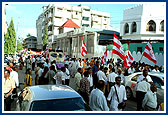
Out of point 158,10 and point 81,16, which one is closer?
point 158,10

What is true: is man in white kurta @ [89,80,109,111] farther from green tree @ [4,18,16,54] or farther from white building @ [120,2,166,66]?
green tree @ [4,18,16,54]

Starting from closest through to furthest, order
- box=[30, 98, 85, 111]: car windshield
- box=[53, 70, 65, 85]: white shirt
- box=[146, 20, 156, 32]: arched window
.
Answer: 1. box=[30, 98, 85, 111]: car windshield
2. box=[53, 70, 65, 85]: white shirt
3. box=[146, 20, 156, 32]: arched window

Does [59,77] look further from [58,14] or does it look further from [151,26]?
[58,14]

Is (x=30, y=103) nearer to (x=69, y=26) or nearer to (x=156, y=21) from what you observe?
(x=156, y=21)

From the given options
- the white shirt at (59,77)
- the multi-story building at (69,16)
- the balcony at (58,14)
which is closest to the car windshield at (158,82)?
the white shirt at (59,77)

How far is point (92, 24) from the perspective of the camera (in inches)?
2461

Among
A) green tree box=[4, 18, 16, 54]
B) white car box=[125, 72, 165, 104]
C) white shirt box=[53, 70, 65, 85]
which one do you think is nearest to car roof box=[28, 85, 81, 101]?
white shirt box=[53, 70, 65, 85]

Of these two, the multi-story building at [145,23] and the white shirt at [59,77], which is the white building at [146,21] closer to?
the multi-story building at [145,23]

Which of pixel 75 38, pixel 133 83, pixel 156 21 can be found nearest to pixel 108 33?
pixel 75 38

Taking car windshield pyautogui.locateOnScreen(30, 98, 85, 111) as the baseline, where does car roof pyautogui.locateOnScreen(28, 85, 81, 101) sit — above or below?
above

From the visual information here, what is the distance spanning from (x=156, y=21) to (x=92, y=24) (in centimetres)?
3887

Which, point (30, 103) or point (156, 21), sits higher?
point (156, 21)

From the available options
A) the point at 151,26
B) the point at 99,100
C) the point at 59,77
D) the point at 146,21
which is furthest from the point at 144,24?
the point at 99,100

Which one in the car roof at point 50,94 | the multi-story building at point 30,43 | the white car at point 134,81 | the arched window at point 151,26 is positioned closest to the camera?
the car roof at point 50,94
